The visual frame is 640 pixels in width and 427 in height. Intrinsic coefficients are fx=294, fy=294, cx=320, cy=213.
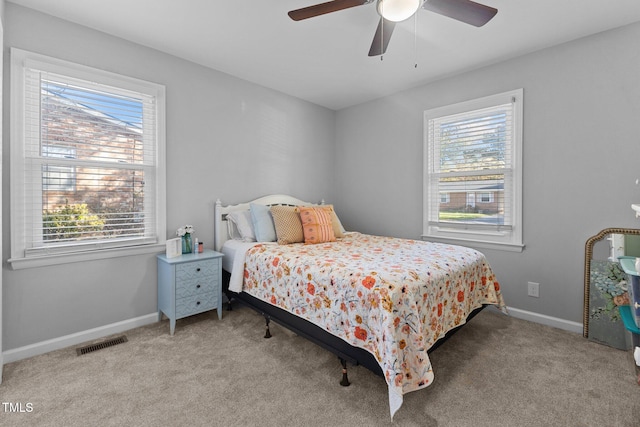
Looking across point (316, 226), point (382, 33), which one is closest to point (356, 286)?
point (316, 226)

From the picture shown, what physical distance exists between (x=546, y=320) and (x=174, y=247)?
3546 mm

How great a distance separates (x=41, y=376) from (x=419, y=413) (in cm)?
242

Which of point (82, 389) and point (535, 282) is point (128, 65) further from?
point (535, 282)

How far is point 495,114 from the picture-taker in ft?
9.98

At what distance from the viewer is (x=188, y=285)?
8.57 ft

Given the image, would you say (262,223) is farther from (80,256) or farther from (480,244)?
(480,244)

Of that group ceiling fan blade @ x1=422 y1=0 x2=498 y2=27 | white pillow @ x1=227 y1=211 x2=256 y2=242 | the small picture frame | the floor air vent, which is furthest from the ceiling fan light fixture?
the floor air vent

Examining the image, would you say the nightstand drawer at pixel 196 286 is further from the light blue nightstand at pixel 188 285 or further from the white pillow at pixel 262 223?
the white pillow at pixel 262 223

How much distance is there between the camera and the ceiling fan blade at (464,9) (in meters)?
1.68

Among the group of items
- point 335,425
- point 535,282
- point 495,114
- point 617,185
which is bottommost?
point 335,425

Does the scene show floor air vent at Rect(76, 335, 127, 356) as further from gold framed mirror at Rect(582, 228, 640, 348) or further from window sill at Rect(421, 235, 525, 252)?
gold framed mirror at Rect(582, 228, 640, 348)

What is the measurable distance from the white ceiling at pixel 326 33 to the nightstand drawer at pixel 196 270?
2.00 metres

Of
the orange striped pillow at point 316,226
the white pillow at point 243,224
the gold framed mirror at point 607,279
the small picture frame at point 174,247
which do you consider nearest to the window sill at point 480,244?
the gold framed mirror at point 607,279

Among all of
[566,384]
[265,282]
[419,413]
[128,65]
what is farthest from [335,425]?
[128,65]
